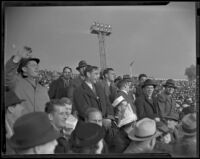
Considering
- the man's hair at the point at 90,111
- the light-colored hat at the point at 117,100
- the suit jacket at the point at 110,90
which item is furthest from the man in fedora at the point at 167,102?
the man's hair at the point at 90,111

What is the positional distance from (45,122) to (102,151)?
1275mm

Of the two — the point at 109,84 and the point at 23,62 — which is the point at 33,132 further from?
the point at 109,84

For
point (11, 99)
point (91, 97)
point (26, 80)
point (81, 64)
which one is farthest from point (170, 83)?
point (11, 99)

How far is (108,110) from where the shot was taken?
24.1 ft

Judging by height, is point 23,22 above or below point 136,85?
above

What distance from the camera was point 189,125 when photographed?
738 cm

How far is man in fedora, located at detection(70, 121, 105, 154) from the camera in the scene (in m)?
7.06

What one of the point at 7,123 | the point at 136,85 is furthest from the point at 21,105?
the point at 136,85

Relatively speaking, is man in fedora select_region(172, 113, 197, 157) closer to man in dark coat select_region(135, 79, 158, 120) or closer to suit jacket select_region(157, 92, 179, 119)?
suit jacket select_region(157, 92, 179, 119)

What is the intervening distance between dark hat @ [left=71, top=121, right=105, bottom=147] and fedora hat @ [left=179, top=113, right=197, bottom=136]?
1.41 m

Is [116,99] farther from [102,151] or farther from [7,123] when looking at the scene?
[7,123]

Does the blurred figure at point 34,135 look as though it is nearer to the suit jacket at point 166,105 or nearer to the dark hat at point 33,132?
the dark hat at point 33,132

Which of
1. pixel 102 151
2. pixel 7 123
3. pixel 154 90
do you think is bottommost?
pixel 102 151

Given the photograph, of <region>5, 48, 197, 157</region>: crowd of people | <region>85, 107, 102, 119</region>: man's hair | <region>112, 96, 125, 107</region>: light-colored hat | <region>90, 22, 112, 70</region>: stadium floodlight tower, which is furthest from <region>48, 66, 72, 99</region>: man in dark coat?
<region>112, 96, 125, 107</region>: light-colored hat
